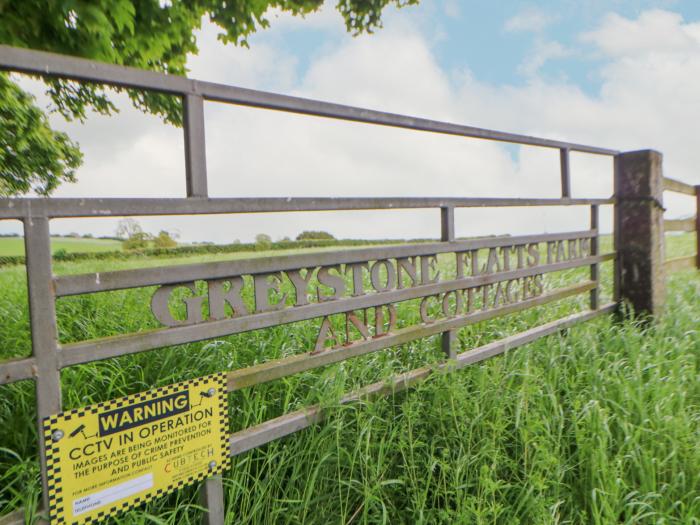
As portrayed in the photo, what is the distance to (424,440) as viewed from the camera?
2.16 metres

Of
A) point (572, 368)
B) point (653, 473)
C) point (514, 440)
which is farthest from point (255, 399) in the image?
point (572, 368)

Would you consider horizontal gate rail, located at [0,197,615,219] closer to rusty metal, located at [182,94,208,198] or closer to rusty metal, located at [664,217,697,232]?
rusty metal, located at [182,94,208,198]

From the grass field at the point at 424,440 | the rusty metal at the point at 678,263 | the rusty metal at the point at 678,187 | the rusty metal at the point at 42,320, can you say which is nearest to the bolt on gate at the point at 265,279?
the rusty metal at the point at 42,320

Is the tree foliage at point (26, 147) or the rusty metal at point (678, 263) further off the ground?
the tree foliage at point (26, 147)

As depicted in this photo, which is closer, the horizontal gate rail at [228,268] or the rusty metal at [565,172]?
the horizontal gate rail at [228,268]

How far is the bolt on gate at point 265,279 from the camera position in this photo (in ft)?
4.58

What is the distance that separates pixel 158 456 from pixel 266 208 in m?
0.90

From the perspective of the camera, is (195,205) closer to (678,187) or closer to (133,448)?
(133,448)

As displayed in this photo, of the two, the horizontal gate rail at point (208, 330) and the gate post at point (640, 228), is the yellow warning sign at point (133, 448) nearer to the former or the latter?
the horizontal gate rail at point (208, 330)

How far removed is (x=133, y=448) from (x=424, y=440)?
3.85 feet

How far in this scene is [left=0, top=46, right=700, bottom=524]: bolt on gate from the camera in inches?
54.9

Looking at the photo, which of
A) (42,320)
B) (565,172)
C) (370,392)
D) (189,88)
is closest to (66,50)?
(189,88)

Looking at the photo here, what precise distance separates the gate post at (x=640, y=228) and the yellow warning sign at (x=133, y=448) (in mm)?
3465

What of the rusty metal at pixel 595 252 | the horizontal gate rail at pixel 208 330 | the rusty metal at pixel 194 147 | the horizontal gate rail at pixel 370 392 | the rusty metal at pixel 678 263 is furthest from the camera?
the rusty metal at pixel 678 263
